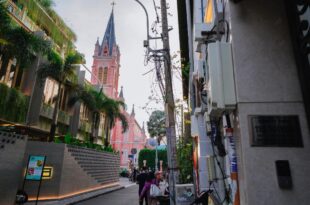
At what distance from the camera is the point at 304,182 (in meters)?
2.35

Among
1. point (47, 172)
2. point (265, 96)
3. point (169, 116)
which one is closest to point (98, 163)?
point (47, 172)

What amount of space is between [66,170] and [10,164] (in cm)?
400

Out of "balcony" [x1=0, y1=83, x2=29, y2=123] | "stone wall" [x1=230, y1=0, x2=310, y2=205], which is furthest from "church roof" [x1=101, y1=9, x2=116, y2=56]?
"stone wall" [x1=230, y1=0, x2=310, y2=205]

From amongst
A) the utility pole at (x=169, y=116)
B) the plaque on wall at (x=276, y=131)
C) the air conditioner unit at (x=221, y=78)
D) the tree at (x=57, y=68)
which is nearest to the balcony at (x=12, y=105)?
the tree at (x=57, y=68)

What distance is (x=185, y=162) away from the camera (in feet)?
32.4

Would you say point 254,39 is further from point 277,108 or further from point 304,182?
point 304,182

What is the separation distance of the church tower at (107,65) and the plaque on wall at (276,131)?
151 feet

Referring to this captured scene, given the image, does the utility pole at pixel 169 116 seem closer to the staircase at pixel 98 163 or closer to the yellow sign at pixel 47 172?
the yellow sign at pixel 47 172

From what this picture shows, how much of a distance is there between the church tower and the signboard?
38342mm

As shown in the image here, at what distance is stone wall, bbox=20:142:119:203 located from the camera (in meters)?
11.0

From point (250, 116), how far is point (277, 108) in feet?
1.14

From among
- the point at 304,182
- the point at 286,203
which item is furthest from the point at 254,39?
the point at 286,203

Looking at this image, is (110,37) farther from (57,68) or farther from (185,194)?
(185,194)

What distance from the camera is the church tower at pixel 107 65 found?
162 feet
